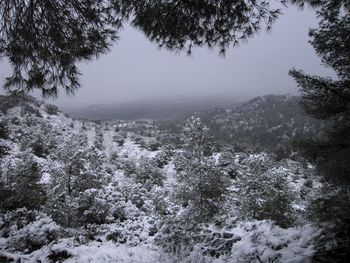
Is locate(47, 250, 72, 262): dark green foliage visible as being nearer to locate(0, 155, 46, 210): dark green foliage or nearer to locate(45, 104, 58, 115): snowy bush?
locate(0, 155, 46, 210): dark green foliage

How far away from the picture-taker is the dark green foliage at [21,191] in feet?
37.7

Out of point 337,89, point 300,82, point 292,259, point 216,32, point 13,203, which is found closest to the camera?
point 292,259

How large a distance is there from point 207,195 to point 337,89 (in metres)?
10.1

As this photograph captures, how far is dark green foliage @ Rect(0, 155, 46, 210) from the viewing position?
11.5 metres

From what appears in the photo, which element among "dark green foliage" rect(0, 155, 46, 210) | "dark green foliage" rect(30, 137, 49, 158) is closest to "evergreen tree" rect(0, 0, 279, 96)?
"dark green foliage" rect(0, 155, 46, 210)

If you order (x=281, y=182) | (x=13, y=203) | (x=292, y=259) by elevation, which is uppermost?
(x=292, y=259)

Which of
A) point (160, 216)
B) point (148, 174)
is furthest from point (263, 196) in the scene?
point (148, 174)

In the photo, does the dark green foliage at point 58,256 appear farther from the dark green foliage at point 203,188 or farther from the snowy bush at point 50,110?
the snowy bush at point 50,110

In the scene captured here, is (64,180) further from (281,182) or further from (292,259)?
(292,259)

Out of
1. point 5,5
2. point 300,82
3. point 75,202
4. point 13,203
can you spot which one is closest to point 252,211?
point 75,202

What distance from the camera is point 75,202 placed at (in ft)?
47.9

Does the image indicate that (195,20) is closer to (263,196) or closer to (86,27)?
(86,27)

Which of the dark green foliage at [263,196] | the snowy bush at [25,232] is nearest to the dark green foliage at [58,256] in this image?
the snowy bush at [25,232]

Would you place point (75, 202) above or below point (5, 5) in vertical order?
below
